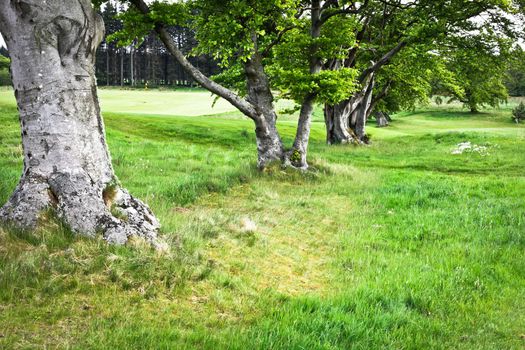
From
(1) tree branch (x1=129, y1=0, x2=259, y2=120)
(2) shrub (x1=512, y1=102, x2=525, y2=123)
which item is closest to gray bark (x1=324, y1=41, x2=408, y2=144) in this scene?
(1) tree branch (x1=129, y1=0, x2=259, y2=120)

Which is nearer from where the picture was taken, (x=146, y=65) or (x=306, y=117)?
(x=306, y=117)

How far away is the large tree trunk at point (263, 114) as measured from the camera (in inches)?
582

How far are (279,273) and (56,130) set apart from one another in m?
3.50

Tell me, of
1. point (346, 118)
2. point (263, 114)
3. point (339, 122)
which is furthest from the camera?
point (346, 118)

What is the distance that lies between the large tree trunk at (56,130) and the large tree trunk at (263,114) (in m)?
8.77

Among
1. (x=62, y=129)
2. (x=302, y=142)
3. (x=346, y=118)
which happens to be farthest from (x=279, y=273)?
(x=346, y=118)

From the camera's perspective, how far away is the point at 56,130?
589cm

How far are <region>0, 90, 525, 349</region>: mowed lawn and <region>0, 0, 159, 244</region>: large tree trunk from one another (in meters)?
0.33

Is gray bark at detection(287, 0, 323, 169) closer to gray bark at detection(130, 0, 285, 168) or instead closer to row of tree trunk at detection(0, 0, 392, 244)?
gray bark at detection(130, 0, 285, 168)

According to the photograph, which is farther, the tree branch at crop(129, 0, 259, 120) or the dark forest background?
the dark forest background

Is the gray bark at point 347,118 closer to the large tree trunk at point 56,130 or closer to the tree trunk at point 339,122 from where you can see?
the tree trunk at point 339,122

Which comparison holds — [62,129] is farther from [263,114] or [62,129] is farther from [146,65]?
[146,65]

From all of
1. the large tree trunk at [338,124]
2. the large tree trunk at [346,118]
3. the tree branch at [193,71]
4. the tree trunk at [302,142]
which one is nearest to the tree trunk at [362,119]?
the large tree trunk at [346,118]

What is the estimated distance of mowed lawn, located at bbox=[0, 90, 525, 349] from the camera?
4.23m
